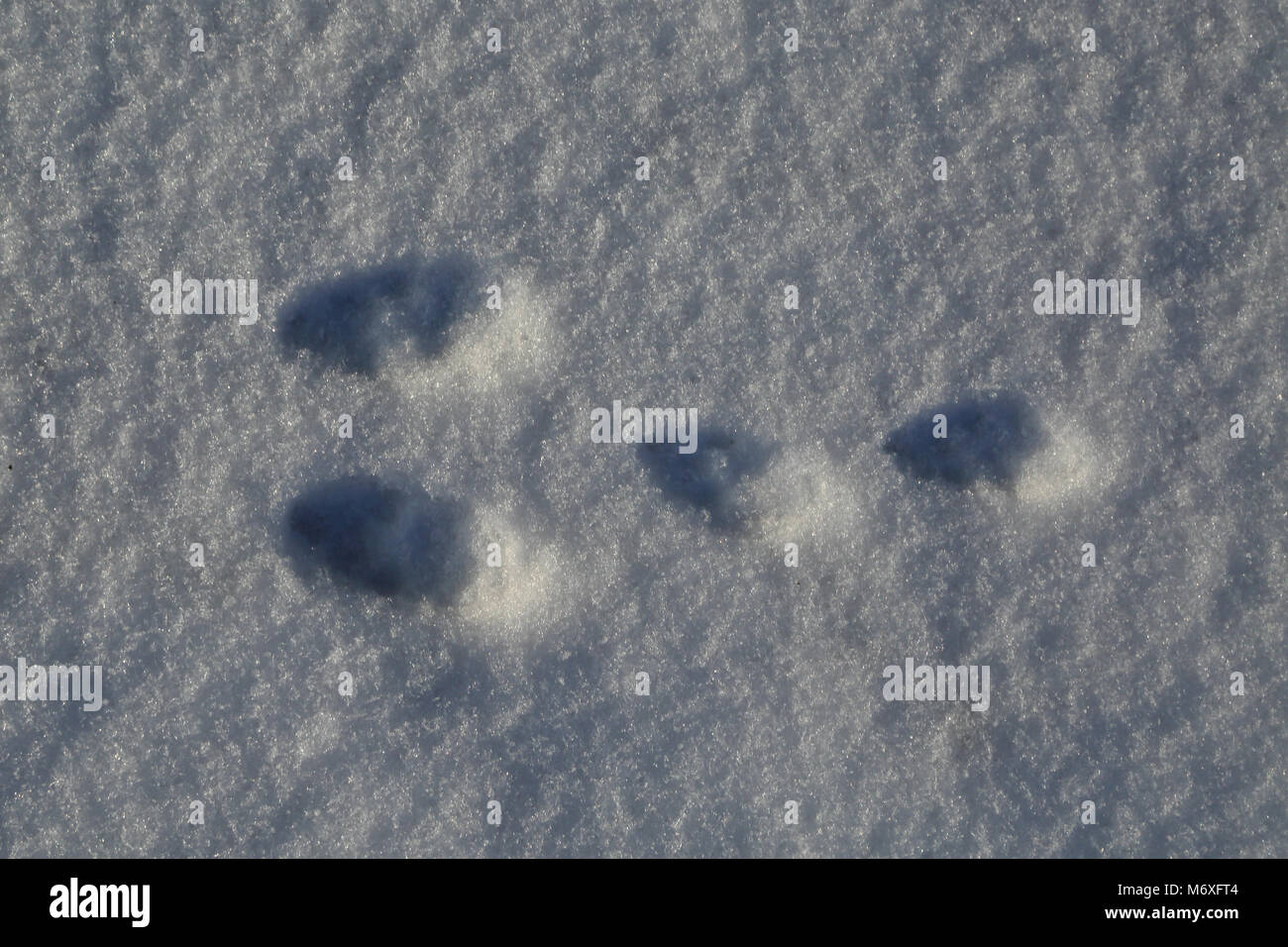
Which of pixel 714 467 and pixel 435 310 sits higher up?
pixel 435 310

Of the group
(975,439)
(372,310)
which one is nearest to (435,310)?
(372,310)

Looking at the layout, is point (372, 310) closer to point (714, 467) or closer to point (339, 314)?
point (339, 314)

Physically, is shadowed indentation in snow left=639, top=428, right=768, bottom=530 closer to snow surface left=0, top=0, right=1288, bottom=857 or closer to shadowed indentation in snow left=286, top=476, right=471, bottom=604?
snow surface left=0, top=0, right=1288, bottom=857

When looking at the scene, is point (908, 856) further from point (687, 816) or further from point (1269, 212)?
point (1269, 212)

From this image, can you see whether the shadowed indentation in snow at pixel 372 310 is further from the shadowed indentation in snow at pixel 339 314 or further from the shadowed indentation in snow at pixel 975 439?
the shadowed indentation in snow at pixel 975 439

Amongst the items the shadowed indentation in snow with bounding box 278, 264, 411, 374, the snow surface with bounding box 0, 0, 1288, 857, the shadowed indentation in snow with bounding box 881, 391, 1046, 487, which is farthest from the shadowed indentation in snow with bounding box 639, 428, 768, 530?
the shadowed indentation in snow with bounding box 278, 264, 411, 374

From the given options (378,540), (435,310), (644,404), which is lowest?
(378,540)

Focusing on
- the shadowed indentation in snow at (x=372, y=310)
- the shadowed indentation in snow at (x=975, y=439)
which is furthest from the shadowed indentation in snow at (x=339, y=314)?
the shadowed indentation in snow at (x=975, y=439)

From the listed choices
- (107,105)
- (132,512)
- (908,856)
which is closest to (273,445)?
(132,512)
